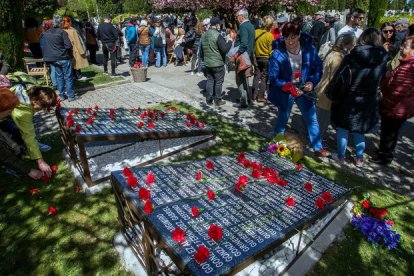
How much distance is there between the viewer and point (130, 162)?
194 inches

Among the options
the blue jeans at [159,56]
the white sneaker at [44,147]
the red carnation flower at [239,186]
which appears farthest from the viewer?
the blue jeans at [159,56]

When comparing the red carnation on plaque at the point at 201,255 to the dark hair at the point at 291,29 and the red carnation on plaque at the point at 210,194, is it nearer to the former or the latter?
the red carnation on plaque at the point at 210,194

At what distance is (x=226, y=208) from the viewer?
2.88m

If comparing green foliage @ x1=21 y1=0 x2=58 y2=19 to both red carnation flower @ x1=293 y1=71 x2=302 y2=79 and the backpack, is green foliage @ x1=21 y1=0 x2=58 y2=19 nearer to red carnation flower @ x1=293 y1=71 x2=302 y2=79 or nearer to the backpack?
the backpack

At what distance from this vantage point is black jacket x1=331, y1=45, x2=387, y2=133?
4.11 m

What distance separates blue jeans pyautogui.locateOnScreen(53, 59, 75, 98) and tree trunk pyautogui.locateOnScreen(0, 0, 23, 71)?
123 cm

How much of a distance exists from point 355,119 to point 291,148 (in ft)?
3.51

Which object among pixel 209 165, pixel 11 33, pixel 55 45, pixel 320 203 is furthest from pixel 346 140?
pixel 11 33

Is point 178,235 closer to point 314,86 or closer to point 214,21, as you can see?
point 314,86

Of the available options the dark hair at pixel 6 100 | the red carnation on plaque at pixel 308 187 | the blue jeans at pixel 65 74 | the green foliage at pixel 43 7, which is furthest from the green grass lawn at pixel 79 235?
the green foliage at pixel 43 7

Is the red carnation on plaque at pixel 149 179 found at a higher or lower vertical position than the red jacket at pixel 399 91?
lower

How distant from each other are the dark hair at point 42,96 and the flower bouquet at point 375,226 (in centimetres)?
427

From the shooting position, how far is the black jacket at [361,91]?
411 centimetres

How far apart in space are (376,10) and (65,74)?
1611 centimetres
